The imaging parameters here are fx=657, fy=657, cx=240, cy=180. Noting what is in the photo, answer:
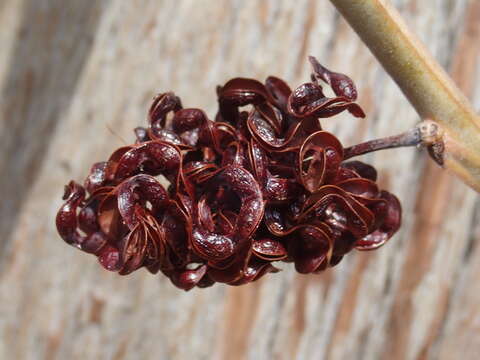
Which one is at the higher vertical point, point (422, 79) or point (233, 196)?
point (422, 79)

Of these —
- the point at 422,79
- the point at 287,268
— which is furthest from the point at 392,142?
the point at 287,268

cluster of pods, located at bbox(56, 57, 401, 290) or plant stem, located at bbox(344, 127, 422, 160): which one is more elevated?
plant stem, located at bbox(344, 127, 422, 160)

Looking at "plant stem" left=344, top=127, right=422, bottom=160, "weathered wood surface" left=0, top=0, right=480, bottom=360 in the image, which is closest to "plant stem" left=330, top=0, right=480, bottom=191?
"plant stem" left=344, top=127, right=422, bottom=160

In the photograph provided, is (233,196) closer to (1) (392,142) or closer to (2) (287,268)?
(1) (392,142)

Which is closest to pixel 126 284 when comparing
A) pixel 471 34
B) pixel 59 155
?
pixel 59 155

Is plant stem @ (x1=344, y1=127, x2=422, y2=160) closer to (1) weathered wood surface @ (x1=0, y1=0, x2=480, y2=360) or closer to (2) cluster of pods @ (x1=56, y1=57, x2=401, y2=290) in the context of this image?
(2) cluster of pods @ (x1=56, y1=57, x2=401, y2=290)
